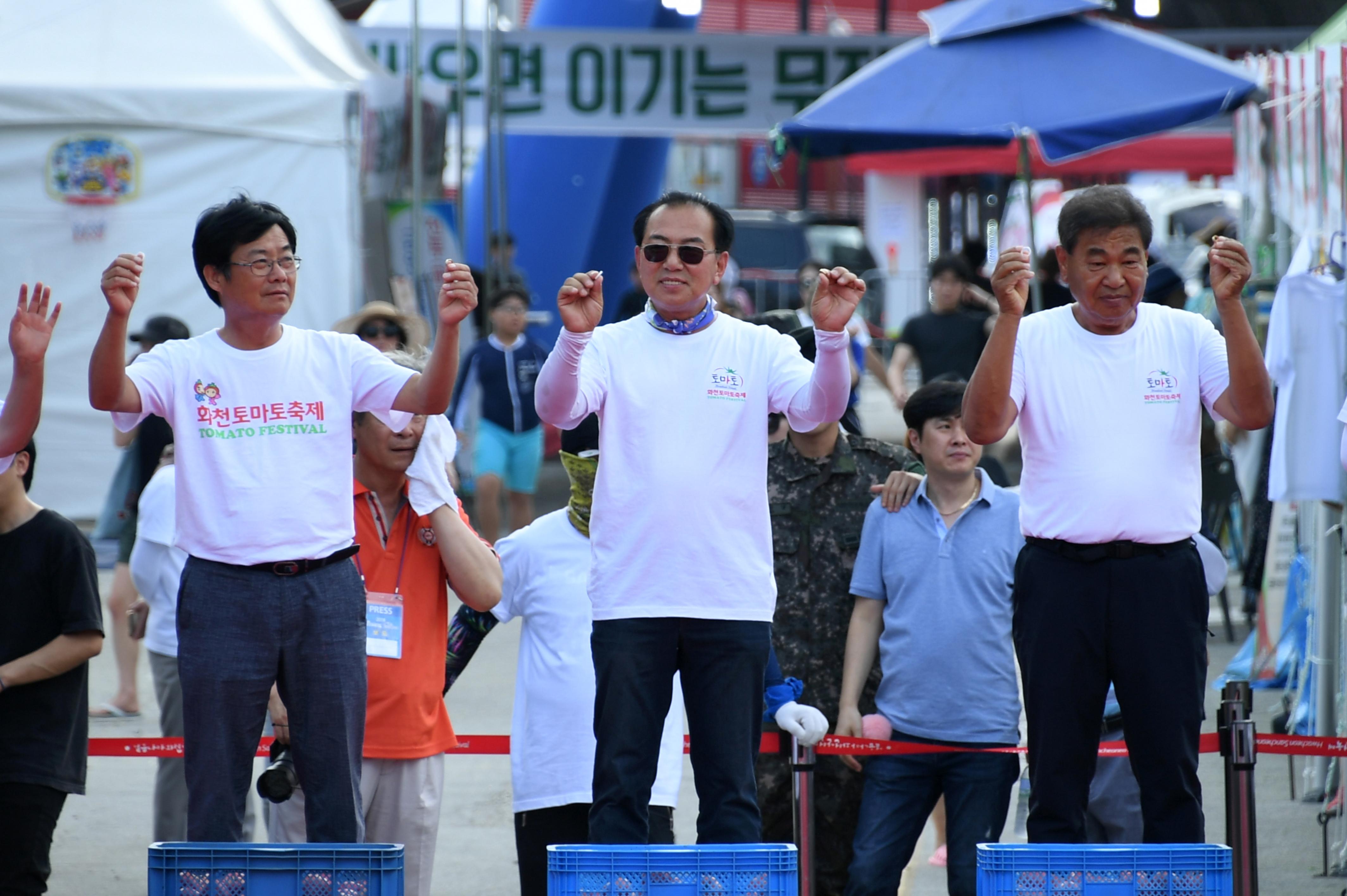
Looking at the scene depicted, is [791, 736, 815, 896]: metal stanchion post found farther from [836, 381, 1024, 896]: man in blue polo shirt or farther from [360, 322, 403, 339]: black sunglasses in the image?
[360, 322, 403, 339]: black sunglasses

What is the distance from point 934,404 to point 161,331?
11.2 feet

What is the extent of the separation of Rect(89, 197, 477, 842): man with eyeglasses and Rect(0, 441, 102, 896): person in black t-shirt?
56cm

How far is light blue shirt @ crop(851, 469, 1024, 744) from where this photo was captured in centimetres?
432

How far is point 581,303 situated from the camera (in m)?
3.50

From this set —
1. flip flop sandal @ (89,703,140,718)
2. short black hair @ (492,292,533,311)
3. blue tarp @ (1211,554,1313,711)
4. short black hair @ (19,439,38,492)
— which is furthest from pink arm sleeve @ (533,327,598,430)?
short black hair @ (492,292,533,311)

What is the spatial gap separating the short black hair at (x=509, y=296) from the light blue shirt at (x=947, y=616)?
605 cm

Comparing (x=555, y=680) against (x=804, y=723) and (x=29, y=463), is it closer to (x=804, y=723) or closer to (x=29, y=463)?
(x=804, y=723)

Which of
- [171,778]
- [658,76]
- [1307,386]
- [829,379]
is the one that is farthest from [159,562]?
[658,76]

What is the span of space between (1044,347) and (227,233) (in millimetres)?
1861

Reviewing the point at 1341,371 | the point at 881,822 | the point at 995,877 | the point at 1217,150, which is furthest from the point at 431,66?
the point at 1217,150

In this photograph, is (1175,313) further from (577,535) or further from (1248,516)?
(1248,516)

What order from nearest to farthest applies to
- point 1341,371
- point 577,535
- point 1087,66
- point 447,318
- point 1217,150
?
point 447,318 → point 577,535 → point 1341,371 → point 1087,66 → point 1217,150

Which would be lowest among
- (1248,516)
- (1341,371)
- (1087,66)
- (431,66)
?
(1248,516)

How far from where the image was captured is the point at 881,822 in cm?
435
